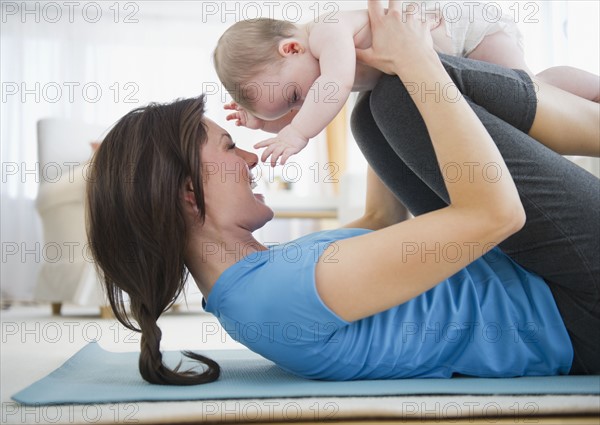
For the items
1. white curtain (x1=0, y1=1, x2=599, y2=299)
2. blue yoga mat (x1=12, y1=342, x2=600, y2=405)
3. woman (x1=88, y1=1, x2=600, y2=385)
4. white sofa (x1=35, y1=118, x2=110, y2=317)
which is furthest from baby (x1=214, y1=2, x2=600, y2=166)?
white curtain (x1=0, y1=1, x2=599, y2=299)

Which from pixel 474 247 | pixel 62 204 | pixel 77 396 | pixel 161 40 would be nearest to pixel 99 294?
pixel 62 204

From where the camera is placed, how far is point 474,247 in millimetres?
1002

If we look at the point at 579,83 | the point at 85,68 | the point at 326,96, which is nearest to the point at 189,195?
the point at 326,96

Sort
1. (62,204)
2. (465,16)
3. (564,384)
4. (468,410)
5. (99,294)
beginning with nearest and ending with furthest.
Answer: (468,410) → (564,384) → (465,16) → (99,294) → (62,204)

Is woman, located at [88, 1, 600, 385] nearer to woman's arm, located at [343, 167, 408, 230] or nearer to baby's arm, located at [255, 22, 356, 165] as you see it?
baby's arm, located at [255, 22, 356, 165]

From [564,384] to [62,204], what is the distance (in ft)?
11.3

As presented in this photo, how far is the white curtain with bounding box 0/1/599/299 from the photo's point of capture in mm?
6352

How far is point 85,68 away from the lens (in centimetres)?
680

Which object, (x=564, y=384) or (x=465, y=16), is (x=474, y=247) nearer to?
(x=564, y=384)

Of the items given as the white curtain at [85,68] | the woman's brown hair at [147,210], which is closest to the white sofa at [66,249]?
the white curtain at [85,68]

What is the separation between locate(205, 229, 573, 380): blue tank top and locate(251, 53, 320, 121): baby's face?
0.40 metres

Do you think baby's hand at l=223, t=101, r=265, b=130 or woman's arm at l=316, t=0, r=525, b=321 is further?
baby's hand at l=223, t=101, r=265, b=130

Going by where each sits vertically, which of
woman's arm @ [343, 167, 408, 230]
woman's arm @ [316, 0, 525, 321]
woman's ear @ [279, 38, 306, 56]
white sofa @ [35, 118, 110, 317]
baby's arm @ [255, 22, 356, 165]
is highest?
woman's ear @ [279, 38, 306, 56]

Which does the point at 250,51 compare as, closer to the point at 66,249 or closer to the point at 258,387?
the point at 258,387
